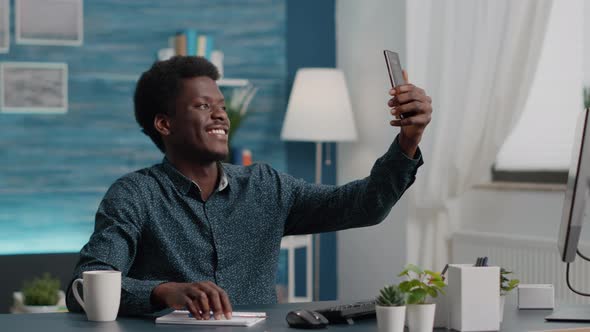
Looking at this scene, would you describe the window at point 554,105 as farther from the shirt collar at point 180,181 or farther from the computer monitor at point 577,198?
the computer monitor at point 577,198

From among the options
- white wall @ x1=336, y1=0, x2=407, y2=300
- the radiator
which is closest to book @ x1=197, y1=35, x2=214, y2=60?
white wall @ x1=336, y1=0, x2=407, y2=300

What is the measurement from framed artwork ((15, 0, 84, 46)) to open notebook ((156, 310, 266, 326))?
3294mm

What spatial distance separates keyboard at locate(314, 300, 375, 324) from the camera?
211 centimetres

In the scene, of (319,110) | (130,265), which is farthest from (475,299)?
(319,110)

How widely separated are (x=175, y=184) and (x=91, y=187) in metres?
2.85

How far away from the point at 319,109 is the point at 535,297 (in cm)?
315

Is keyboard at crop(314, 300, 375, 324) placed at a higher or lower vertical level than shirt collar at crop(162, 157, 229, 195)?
lower

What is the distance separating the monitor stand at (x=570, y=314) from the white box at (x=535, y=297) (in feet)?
0.10

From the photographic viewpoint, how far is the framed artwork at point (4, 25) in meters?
5.11

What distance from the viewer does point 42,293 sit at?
14.7ft

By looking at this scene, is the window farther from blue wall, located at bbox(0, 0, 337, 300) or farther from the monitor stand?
the monitor stand

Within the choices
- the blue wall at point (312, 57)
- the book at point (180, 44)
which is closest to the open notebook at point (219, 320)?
the book at point (180, 44)

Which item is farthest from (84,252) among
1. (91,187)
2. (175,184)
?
(91,187)

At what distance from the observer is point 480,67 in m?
4.74
